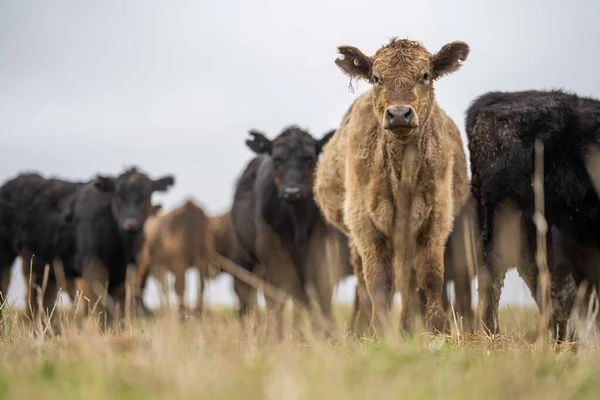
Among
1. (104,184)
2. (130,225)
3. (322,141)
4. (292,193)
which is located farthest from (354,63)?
(104,184)

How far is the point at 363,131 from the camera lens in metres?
8.36

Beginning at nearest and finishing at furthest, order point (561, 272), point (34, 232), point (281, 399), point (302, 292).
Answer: point (281, 399)
point (561, 272)
point (302, 292)
point (34, 232)

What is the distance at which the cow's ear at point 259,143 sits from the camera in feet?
46.4

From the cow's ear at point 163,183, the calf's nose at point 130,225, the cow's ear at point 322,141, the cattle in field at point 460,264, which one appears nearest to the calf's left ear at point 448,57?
the cattle in field at point 460,264

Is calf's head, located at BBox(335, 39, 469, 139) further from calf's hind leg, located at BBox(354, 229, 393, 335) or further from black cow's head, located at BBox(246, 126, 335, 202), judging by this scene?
black cow's head, located at BBox(246, 126, 335, 202)

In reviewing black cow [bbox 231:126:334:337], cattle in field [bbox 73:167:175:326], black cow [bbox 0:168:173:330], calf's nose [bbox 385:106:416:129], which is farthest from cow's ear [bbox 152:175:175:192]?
calf's nose [bbox 385:106:416:129]

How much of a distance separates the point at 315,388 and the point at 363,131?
5.14 m

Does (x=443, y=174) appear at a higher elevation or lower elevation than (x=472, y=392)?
higher

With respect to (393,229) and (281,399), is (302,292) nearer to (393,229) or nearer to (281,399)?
(393,229)

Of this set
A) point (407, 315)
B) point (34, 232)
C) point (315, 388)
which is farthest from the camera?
point (34, 232)

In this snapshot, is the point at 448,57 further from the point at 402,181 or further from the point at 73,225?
the point at 73,225

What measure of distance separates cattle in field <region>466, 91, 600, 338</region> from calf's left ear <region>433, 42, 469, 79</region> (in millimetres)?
664

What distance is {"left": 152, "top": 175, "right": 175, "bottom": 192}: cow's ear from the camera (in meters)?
16.6

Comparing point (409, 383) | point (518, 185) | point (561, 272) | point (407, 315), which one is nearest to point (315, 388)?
point (409, 383)
